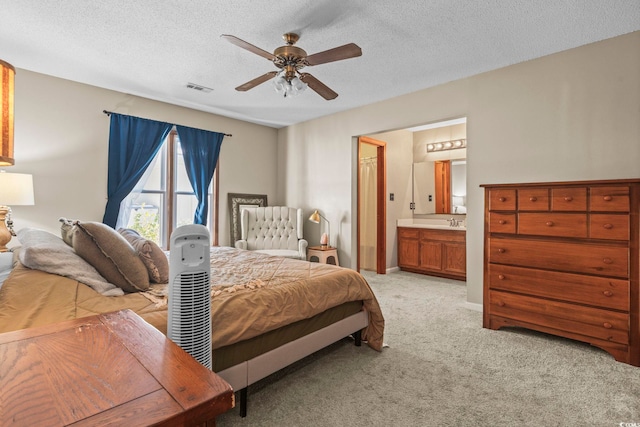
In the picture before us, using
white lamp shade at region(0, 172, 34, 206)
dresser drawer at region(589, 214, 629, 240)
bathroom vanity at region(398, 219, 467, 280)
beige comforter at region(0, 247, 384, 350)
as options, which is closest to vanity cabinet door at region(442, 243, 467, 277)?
bathroom vanity at region(398, 219, 467, 280)

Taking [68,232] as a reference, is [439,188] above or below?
above

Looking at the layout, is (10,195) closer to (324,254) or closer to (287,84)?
(287,84)

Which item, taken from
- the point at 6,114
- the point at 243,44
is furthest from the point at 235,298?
the point at 243,44

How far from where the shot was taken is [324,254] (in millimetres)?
4727

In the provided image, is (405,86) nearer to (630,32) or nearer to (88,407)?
(630,32)

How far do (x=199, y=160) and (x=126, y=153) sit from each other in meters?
0.95

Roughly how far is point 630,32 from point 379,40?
2.05 metres

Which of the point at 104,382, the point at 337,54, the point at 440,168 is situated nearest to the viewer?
the point at 104,382

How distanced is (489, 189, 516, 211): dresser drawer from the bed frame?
152 centimetres

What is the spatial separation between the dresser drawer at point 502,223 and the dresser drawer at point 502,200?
55 mm

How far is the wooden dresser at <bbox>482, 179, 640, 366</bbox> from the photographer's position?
240 centimetres

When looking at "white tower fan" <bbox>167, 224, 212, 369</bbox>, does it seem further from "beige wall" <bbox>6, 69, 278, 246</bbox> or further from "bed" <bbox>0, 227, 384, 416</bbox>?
"beige wall" <bbox>6, 69, 278, 246</bbox>

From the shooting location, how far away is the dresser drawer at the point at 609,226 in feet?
7.89

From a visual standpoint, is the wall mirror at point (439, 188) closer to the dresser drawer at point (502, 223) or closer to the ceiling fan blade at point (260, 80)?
the dresser drawer at point (502, 223)
